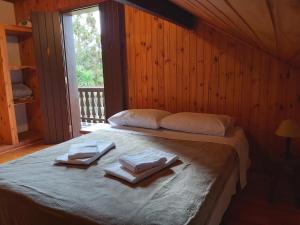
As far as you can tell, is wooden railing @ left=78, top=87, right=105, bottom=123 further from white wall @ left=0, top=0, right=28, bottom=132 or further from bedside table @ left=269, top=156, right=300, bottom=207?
bedside table @ left=269, top=156, right=300, bottom=207

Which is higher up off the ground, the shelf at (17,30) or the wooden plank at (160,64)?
the shelf at (17,30)

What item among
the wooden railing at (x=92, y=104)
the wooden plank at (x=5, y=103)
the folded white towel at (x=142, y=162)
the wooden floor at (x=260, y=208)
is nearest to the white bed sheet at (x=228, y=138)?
the wooden floor at (x=260, y=208)

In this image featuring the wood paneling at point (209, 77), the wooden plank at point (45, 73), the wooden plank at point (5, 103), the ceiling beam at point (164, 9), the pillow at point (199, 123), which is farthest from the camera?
the wooden plank at point (45, 73)

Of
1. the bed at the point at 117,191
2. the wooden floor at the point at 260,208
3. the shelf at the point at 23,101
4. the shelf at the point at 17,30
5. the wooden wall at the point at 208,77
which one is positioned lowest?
the wooden floor at the point at 260,208

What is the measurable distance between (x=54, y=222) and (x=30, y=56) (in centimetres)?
350

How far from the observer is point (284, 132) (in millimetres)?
1928

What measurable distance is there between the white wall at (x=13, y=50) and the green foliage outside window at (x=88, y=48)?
2.23m

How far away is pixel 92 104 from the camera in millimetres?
4680

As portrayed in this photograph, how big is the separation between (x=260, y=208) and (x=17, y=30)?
3.87 meters

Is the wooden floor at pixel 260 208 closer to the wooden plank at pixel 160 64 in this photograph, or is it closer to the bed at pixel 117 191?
the bed at pixel 117 191

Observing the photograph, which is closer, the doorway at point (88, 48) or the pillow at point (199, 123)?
the pillow at point (199, 123)

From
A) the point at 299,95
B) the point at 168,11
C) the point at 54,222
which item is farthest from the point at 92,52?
the point at 54,222

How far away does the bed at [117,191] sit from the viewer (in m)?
1.07

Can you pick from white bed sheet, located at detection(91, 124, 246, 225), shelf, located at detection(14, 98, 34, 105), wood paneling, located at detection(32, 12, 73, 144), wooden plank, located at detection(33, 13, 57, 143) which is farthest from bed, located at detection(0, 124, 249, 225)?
shelf, located at detection(14, 98, 34, 105)
